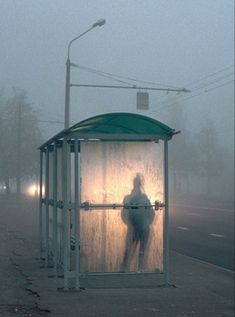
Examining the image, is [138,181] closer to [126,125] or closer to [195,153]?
[126,125]

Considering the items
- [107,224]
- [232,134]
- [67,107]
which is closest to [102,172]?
[107,224]

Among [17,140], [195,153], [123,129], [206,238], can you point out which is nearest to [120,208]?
[123,129]

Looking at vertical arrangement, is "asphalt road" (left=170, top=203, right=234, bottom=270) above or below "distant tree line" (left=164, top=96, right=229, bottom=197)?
below

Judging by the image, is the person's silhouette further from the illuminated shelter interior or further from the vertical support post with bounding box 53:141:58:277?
the vertical support post with bounding box 53:141:58:277

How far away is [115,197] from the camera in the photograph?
488 inches

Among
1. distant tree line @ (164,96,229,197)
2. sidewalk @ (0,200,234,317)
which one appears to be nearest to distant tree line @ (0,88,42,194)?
sidewalk @ (0,200,234,317)

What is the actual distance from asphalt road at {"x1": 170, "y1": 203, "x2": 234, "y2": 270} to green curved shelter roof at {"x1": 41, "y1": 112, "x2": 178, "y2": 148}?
6084 millimetres

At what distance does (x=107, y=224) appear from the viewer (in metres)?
12.3

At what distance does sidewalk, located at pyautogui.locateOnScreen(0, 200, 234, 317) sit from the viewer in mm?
9883

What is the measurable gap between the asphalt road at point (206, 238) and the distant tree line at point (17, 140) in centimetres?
976

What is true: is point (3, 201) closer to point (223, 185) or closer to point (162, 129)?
point (162, 129)

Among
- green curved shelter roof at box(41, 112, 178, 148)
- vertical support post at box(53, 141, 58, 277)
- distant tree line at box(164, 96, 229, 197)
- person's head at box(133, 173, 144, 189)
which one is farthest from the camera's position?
distant tree line at box(164, 96, 229, 197)

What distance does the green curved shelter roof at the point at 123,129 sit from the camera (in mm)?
11712

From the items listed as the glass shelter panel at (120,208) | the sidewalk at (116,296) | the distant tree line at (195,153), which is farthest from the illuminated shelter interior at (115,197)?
the distant tree line at (195,153)
